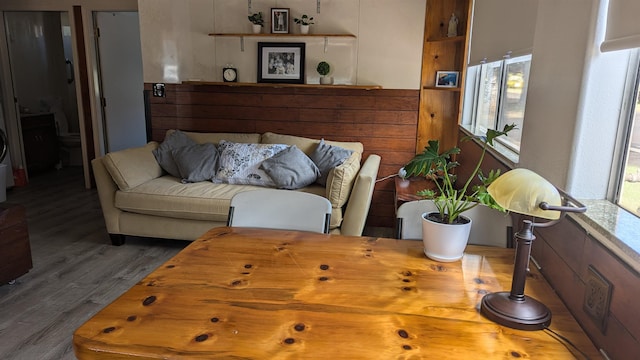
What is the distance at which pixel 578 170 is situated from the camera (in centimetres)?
138

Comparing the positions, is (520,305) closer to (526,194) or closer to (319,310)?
(526,194)

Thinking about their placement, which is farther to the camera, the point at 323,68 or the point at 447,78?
the point at 323,68

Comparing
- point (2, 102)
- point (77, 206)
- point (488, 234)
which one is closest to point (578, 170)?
point (488, 234)

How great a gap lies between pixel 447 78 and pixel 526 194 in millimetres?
2930

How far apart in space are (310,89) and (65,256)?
94.2 inches

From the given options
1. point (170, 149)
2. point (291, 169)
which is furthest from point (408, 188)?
point (170, 149)

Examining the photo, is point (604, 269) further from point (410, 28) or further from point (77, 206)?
point (77, 206)

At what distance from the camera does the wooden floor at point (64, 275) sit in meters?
2.29

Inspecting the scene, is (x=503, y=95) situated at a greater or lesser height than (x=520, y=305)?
greater

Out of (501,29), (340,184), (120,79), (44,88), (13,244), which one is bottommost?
(13,244)

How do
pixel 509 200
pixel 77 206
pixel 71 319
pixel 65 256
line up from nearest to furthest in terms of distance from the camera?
pixel 509 200, pixel 71 319, pixel 65 256, pixel 77 206

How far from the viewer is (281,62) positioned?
4.06 m

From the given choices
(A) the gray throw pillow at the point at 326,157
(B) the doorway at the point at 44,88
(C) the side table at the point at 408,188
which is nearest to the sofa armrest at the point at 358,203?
(C) the side table at the point at 408,188

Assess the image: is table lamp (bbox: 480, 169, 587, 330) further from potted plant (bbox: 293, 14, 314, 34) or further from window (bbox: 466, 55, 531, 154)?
potted plant (bbox: 293, 14, 314, 34)
